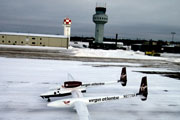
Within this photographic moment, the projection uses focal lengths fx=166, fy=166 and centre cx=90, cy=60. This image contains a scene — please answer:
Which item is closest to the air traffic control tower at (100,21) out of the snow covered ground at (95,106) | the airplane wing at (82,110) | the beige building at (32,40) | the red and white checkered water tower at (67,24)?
the red and white checkered water tower at (67,24)

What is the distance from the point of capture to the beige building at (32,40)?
78.9m

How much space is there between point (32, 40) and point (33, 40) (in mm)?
458

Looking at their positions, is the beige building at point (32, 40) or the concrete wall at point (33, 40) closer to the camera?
the beige building at point (32, 40)

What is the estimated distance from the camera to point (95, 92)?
733 inches

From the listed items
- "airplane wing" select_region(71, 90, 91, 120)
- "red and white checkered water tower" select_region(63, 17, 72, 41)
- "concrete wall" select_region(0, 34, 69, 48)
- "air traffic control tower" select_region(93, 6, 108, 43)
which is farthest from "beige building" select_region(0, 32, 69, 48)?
"airplane wing" select_region(71, 90, 91, 120)

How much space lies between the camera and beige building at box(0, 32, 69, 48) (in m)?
78.9

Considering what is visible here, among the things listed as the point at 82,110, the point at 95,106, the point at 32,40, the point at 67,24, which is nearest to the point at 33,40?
the point at 32,40

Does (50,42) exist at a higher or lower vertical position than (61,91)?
higher

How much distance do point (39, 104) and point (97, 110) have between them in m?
5.07

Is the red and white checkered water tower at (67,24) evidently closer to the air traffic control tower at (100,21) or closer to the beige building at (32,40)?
the beige building at (32,40)

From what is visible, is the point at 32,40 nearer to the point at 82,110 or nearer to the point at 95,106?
the point at 95,106

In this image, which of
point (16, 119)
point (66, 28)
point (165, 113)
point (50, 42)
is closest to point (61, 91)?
point (16, 119)

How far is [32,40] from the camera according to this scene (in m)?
80.3

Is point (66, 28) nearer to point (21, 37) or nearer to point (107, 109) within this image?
point (21, 37)
